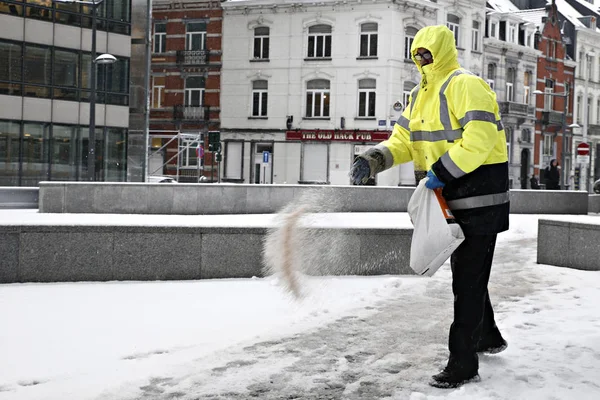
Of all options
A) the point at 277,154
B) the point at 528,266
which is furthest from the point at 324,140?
the point at 528,266

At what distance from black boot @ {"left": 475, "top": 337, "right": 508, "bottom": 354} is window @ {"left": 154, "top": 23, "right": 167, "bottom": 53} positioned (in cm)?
4310

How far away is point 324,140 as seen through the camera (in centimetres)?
4197

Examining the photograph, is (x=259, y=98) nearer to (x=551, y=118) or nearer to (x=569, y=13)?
(x=551, y=118)

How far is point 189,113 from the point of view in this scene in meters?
45.3

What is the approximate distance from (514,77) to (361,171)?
4927cm

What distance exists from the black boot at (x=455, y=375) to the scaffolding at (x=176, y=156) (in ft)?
128

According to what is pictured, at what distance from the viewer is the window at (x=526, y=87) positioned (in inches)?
2061

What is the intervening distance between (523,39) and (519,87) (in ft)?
11.3

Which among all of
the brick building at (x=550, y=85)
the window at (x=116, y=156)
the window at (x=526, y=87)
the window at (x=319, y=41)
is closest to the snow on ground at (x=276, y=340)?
the window at (x=116, y=156)

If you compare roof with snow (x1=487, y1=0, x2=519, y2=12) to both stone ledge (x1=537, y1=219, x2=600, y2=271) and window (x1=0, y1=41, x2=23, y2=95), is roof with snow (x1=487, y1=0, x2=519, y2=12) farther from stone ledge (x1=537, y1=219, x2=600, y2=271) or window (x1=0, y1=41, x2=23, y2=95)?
stone ledge (x1=537, y1=219, x2=600, y2=271)

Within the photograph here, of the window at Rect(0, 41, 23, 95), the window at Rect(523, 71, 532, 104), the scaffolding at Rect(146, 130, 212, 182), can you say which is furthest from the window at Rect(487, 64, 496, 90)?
the window at Rect(0, 41, 23, 95)

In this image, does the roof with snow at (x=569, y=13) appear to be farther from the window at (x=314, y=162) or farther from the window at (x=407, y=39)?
the window at (x=314, y=162)

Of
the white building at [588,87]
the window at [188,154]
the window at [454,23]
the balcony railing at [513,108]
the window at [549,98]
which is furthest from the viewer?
the white building at [588,87]

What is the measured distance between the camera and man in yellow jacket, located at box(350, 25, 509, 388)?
4434mm
